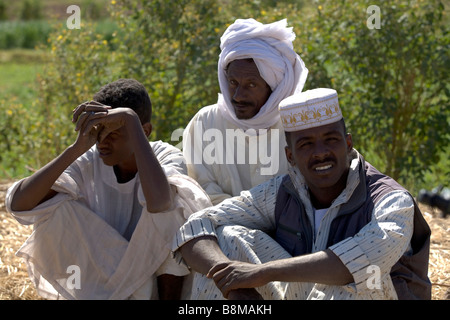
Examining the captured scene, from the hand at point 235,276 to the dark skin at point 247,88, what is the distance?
157 centimetres

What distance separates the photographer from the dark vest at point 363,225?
3.71 meters

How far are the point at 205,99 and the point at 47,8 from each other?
1583 inches

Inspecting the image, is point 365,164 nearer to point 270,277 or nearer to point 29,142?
point 270,277

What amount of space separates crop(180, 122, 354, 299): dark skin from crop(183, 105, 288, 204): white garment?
42.0 inches

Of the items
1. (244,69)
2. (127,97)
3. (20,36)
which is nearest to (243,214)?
(127,97)

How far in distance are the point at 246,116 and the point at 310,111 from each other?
1231mm

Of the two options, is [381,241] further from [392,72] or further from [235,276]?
[392,72]

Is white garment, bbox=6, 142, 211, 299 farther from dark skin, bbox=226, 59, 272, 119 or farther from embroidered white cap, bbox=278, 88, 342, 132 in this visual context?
embroidered white cap, bbox=278, 88, 342, 132

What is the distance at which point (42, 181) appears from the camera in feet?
13.9

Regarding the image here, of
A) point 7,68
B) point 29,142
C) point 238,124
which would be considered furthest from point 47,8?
point 238,124

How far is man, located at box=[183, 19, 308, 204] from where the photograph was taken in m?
5.01

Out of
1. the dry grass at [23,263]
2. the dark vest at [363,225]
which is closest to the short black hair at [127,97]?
the dark vest at [363,225]

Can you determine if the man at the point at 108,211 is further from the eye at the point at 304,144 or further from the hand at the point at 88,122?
the eye at the point at 304,144
